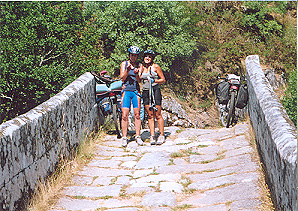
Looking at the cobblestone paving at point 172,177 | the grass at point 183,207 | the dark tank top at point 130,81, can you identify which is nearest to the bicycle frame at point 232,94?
the cobblestone paving at point 172,177

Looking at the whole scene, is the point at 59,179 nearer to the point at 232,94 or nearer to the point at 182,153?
the point at 182,153

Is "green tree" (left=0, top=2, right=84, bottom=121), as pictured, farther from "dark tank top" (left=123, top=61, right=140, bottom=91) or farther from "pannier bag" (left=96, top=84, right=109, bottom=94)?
"dark tank top" (left=123, top=61, right=140, bottom=91)

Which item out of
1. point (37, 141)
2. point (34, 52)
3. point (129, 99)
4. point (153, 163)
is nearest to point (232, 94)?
point (129, 99)

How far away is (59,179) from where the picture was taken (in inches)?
210

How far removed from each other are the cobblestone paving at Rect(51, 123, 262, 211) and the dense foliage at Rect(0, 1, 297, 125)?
30.5ft

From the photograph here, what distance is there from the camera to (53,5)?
1842 cm

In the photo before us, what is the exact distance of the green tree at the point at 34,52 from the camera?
15.5 metres

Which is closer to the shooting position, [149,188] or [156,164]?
[149,188]

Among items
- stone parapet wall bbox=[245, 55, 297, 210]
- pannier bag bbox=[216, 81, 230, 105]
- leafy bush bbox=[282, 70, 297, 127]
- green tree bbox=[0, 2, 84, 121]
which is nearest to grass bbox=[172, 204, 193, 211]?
stone parapet wall bbox=[245, 55, 297, 210]

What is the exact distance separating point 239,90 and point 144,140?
2.20 m

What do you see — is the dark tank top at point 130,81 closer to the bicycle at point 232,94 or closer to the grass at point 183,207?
the bicycle at point 232,94

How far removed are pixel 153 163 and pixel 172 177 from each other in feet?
2.66

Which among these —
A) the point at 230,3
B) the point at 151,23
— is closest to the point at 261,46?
the point at 230,3

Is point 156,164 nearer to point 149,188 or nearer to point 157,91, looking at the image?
point 149,188
